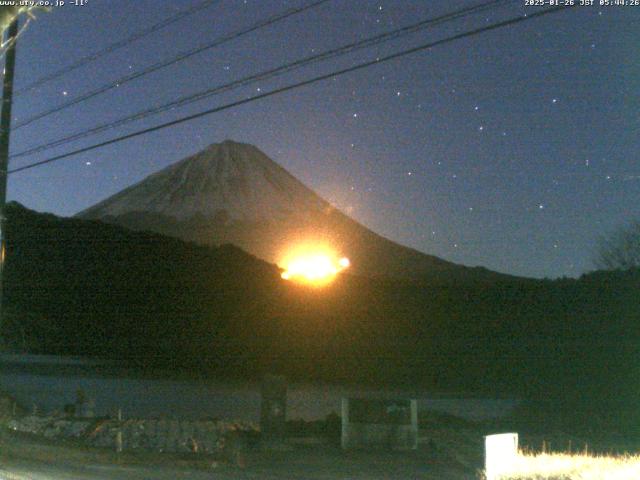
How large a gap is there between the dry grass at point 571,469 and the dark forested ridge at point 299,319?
28.5 metres

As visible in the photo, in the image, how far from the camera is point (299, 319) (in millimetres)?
70875

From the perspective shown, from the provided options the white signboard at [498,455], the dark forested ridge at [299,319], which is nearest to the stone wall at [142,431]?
the white signboard at [498,455]

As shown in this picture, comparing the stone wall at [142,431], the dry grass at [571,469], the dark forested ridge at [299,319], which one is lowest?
the stone wall at [142,431]

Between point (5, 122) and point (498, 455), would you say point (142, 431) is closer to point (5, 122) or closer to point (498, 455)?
point (5, 122)

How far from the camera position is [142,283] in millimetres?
75000

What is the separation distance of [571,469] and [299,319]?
57.4 meters

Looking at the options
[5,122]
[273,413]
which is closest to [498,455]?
[273,413]

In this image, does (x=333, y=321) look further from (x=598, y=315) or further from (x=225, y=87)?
(x=225, y=87)

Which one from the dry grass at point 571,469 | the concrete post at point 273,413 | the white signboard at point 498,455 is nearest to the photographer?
the dry grass at point 571,469

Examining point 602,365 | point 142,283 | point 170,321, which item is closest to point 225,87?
point 602,365

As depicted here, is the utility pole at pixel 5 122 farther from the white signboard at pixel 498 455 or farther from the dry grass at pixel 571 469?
the dry grass at pixel 571 469

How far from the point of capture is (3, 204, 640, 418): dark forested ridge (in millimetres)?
50344

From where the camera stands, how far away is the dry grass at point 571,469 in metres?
12.8

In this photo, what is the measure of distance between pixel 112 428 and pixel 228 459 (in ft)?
24.1
